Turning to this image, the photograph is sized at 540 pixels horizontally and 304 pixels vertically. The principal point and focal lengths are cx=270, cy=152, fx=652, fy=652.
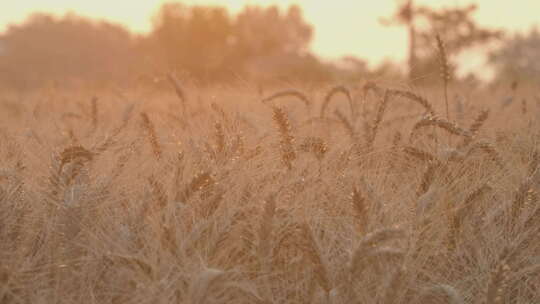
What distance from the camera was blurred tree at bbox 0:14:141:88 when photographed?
2275 centimetres

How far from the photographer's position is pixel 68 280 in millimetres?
1456

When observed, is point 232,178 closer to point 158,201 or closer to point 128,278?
point 158,201

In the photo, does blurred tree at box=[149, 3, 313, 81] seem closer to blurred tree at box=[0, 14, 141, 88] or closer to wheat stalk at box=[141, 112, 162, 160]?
blurred tree at box=[0, 14, 141, 88]

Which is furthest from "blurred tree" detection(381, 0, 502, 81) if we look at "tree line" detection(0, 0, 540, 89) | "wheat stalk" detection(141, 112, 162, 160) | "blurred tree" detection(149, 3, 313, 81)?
"wheat stalk" detection(141, 112, 162, 160)

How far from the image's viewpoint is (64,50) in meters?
23.8

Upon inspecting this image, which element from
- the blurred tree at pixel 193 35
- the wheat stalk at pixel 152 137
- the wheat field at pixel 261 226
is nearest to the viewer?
the wheat field at pixel 261 226

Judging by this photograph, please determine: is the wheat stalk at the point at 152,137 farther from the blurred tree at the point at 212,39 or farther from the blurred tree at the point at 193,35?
the blurred tree at the point at 193,35

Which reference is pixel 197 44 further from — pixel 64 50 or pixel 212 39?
pixel 64 50

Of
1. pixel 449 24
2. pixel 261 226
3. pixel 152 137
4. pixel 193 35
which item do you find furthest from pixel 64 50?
pixel 261 226

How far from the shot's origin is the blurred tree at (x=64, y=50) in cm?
2275

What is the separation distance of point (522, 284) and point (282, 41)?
20.7 m

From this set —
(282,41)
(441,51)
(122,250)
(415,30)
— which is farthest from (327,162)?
(282,41)

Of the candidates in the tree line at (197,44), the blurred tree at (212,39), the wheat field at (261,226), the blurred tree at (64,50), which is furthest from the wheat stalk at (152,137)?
the blurred tree at (64,50)

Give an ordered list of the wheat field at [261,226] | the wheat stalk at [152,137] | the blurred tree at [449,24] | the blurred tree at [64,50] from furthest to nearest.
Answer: the blurred tree at [64,50]
the blurred tree at [449,24]
the wheat stalk at [152,137]
the wheat field at [261,226]
